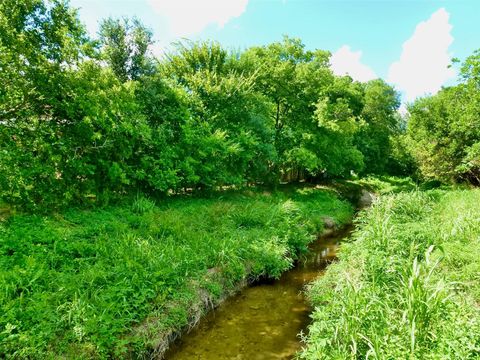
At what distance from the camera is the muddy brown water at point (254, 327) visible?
17.2 feet

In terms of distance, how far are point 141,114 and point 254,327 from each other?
8.41 metres

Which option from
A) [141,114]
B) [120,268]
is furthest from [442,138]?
[120,268]

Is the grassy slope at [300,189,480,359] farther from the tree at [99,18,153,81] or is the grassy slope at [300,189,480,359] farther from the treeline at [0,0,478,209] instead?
the tree at [99,18,153,81]

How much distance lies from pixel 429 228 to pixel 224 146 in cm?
805

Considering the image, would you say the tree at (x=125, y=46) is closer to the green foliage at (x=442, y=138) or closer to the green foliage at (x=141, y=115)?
the green foliage at (x=141, y=115)

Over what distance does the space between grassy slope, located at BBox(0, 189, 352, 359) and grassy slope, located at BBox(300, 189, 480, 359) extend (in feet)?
7.63

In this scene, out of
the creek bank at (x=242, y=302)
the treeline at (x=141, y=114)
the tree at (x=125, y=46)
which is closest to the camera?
the creek bank at (x=242, y=302)

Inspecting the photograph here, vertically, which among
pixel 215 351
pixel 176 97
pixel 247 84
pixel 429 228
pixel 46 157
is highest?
pixel 247 84

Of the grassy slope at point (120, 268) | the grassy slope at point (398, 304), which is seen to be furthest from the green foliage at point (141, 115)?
the grassy slope at point (398, 304)

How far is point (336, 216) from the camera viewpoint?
14758 mm

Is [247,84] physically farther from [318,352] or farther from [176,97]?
[318,352]

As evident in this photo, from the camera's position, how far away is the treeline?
26.8 ft

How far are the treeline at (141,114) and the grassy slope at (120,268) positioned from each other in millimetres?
1433

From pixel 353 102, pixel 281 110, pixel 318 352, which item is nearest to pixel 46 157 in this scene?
pixel 318 352
